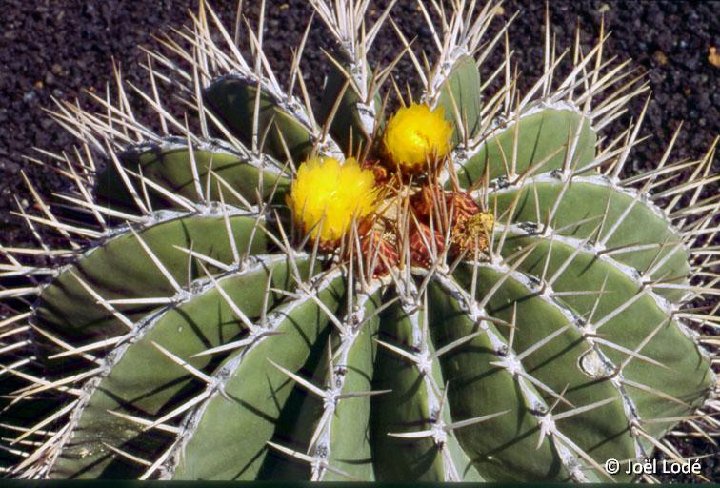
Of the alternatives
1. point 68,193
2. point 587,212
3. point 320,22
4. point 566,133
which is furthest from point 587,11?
point 68,193

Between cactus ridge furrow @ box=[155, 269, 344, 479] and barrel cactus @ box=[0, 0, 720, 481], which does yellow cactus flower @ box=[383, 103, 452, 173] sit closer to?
barrel cactus @ box=[0, 0, 720, 481]

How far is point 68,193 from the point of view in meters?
1.56

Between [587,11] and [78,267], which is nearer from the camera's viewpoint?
[78,267]

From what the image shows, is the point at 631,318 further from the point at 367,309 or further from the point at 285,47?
the point at 285,47

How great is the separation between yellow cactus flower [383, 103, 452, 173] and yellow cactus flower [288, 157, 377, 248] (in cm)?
10

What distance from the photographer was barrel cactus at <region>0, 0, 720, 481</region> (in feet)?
3.29

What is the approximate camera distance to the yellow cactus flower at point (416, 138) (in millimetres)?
1154

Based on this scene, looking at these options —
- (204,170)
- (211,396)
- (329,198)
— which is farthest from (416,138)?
(211,396)

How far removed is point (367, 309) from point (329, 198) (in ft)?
0.50

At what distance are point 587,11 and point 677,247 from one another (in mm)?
1246

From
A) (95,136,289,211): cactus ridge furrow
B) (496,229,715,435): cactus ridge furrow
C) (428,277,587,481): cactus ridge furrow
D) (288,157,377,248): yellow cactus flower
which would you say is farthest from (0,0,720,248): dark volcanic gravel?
(428,277,587,481): cactus ridge furrow

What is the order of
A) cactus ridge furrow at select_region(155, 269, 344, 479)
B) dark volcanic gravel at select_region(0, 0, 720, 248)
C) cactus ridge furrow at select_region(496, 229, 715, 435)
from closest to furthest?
cactus ridge furrow at select_region(155, 269, 344, 479)
cactus ridge furrow at select_region(496, 229, 715, 435)
dark volcanic gravel at select_region(0, 0, 720, 248)

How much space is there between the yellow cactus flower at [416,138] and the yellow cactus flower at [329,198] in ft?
0.33

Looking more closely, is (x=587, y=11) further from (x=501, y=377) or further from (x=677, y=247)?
(x=501, y=377)
